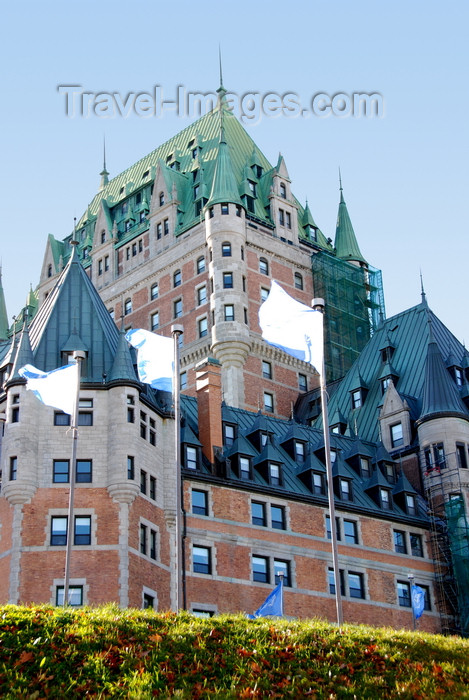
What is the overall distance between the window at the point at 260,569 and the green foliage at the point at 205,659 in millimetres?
21678

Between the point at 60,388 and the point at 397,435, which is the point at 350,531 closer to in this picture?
the point at 397,435

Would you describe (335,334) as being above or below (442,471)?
above

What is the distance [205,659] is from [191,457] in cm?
2666

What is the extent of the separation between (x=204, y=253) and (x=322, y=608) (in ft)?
119

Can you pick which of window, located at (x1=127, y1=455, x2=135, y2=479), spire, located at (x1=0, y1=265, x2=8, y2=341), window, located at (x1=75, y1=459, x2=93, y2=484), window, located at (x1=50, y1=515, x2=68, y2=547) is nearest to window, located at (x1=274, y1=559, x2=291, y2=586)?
window, located at (x1=127, y1=455, x2=135, y2=479)

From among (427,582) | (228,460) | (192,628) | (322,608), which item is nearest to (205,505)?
(228,460)

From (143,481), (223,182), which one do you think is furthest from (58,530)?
(223,182)

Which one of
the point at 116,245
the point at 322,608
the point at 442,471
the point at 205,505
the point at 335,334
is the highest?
the point at 116,245

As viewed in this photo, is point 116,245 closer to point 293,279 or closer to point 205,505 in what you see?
point 293,279

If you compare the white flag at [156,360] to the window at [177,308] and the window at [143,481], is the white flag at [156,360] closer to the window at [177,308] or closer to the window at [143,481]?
the window at [143,481]

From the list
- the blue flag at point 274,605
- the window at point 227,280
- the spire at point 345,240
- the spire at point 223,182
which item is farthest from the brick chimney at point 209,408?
the spire at point 345,240

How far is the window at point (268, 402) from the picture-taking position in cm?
8088

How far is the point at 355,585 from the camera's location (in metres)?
57.0

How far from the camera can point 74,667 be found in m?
27.2
